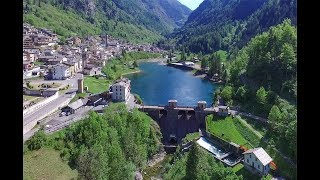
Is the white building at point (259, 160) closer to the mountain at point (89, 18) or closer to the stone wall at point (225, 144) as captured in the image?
the stone wall at point (225, 144)

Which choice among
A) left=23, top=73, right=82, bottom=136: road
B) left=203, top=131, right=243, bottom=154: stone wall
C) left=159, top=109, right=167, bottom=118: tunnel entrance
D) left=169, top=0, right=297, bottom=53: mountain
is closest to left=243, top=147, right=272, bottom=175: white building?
left=203, top=131, right=243, bottom=154: stone wall

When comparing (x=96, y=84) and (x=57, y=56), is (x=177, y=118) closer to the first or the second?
(x=96, y=84)

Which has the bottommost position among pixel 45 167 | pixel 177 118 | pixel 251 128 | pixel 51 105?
pixel 45 167

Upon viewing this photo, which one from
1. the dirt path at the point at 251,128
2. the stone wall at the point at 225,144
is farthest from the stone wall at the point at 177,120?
the dirt path at the point at 251,128

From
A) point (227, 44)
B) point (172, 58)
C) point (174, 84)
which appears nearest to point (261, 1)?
point (227, 44)

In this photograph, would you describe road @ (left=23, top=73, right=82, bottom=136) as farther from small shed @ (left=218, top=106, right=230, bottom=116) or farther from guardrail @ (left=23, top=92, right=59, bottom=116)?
small shed @ (left=218, top=106, right=230, bottom=116)

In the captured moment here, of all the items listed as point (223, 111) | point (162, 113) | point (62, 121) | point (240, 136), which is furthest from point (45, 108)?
point (240, 136)
